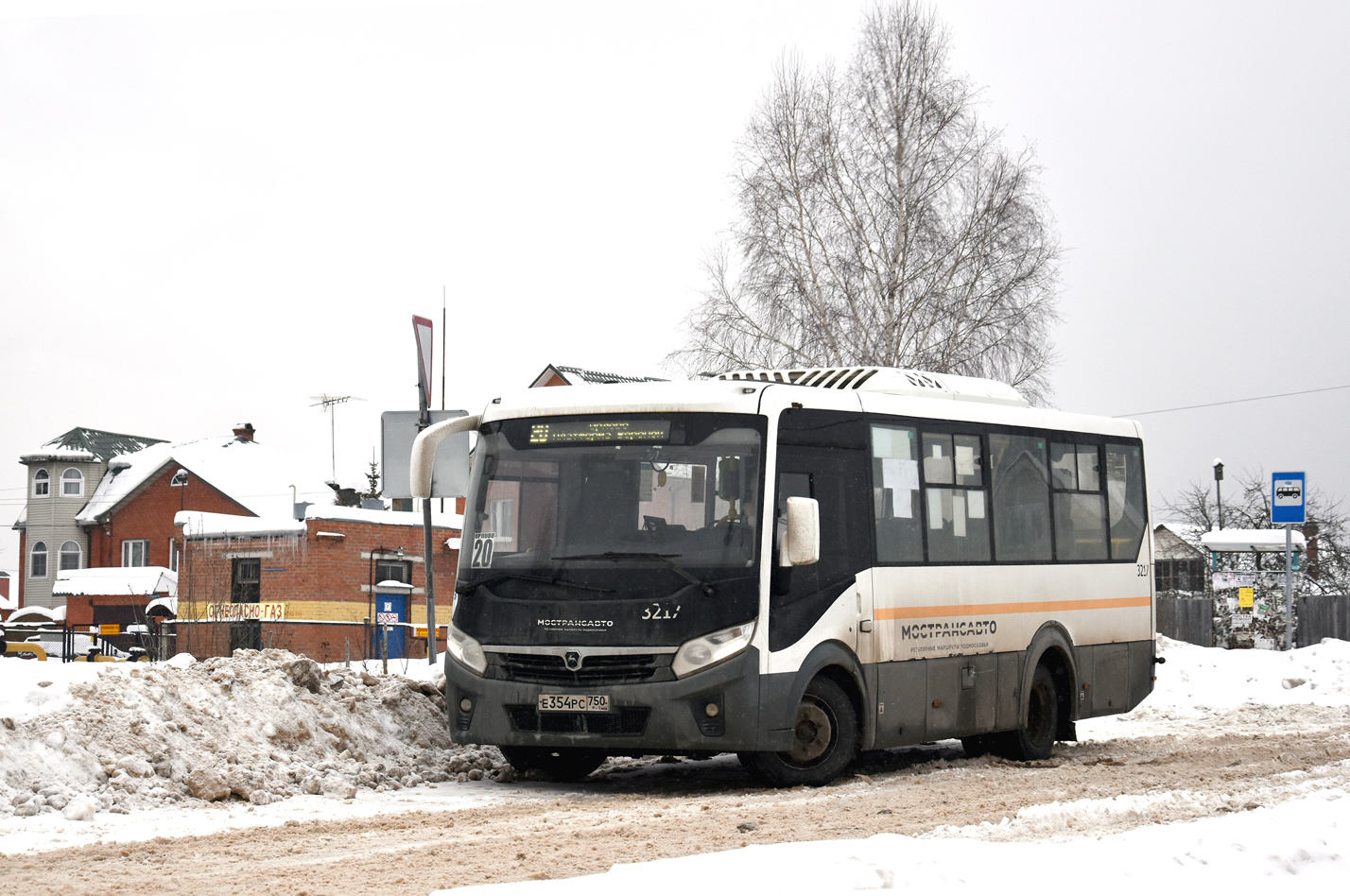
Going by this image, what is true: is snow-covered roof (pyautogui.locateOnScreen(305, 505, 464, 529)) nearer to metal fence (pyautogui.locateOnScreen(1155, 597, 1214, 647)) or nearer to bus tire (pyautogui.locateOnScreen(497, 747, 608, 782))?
metal fence (pyautogui.locateOnScreen(1155, 597, 1214, 647))

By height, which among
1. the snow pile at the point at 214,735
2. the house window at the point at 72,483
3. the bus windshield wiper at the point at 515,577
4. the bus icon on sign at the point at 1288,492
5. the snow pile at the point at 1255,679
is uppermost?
the house window at the point at 72,483

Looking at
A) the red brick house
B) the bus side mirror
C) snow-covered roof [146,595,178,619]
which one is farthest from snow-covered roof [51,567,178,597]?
the bus side mirror

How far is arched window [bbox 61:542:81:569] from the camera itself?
68.2 m

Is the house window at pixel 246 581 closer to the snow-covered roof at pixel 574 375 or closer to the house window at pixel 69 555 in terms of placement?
the snow-covered roof at pixel 574 375

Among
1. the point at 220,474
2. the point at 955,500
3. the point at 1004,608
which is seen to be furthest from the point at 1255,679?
the point at 220,474

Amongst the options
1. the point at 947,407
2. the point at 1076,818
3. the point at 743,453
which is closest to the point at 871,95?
the point at 947,407

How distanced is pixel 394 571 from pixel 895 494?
3591 cm

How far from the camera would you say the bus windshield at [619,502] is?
10.6 metres

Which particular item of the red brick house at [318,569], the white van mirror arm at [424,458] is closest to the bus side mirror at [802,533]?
the white van mirror arm at [424,458]

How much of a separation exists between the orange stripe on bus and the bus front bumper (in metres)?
1.64

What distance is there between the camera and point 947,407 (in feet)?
41.9

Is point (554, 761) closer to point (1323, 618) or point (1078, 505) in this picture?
point (1078, 505)

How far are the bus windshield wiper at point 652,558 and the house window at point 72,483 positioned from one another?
64.3 m

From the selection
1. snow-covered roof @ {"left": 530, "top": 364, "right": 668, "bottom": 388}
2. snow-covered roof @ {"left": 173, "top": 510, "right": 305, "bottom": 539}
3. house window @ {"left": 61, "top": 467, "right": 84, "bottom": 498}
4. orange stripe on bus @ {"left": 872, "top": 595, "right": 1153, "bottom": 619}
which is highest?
snow-covered roof @ {"left": 530, "top": 364, "right": 668, "bottom": 388}
